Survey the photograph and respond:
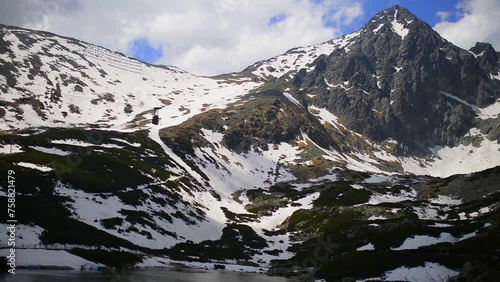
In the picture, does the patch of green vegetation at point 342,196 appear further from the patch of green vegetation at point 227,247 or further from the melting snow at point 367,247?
the melting snow at point 367,247

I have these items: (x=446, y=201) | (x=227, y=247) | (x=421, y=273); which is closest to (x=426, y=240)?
(x=421, y=273)

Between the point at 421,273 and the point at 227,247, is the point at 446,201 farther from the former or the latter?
the point at 421,273

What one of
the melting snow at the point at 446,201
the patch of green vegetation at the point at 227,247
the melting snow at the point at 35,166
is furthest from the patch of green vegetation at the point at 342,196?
the melting snow at the point at 35,166

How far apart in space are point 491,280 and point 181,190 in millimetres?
121973

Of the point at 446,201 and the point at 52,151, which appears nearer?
the point at 52,151

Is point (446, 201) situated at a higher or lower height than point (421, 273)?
higher

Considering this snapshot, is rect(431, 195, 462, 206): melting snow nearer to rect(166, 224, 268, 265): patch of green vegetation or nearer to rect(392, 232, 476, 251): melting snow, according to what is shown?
rect(166, 224, 268, 265): patch of green vegetation

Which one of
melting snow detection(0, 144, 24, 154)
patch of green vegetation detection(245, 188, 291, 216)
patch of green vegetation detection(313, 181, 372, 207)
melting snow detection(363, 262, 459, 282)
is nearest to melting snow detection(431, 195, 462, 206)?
patch of green vegetation detection(313, 181, 372, 207)

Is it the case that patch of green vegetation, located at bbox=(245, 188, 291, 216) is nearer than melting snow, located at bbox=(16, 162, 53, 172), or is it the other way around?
melting snow, located at bbox=(16, 162, 53, 172)

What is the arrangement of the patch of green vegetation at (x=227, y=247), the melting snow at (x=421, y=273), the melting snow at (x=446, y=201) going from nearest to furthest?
the melting snow at (x=421, y=273), the patch of green vegetation at (x=227, y=247), the melting snow at (x=446, y=201)

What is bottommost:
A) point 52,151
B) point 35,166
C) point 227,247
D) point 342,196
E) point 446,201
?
point 227,247

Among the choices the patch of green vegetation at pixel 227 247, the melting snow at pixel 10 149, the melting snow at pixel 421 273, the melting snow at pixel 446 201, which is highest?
the melting snow at pixel 10 149

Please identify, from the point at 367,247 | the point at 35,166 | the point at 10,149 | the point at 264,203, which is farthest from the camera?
the point at 264,203

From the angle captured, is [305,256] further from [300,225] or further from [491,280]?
[491,280]
